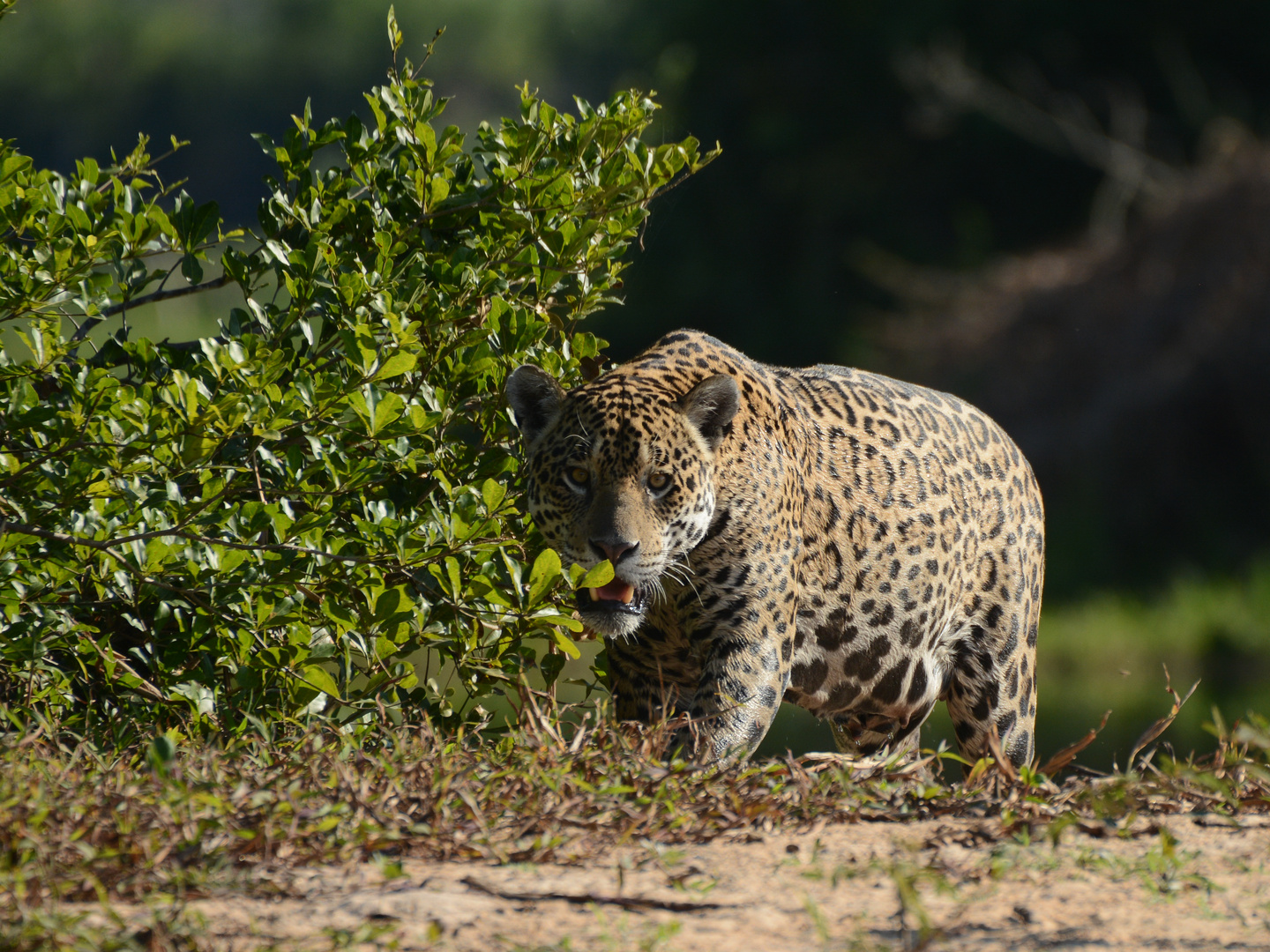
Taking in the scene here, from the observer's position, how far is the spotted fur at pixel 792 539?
16.1 ft

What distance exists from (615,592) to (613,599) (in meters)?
0.03

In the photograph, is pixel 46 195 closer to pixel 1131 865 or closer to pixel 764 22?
pixel 1131 865

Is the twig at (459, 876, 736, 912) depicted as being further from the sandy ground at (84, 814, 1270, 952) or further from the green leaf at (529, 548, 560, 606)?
the green leaf at (529, 548, 560, 606)

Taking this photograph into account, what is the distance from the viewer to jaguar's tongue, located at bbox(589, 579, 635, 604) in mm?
4797

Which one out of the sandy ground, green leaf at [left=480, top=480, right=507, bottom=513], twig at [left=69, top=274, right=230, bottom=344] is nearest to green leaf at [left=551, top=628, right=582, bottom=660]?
green leaf at [left=480, top=480, right=507, bottom=513]

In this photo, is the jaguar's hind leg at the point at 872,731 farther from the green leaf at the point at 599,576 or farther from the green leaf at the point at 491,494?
the green leaf at the point at 491,494

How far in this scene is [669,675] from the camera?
5.39 meters

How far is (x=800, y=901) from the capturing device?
3164mm

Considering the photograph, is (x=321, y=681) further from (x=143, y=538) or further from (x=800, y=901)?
(x=800, y=901)

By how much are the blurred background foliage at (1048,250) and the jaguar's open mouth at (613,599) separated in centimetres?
196

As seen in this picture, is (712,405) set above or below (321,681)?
above

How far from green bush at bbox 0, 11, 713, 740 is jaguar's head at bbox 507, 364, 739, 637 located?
6.5 inches

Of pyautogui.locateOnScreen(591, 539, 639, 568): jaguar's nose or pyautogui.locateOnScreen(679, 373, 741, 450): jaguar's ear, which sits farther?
pyautogui.locateOnScreen(679, 373, 741, 450): jaguar's ear

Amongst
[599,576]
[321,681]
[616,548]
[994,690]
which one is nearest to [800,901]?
[599,576]
